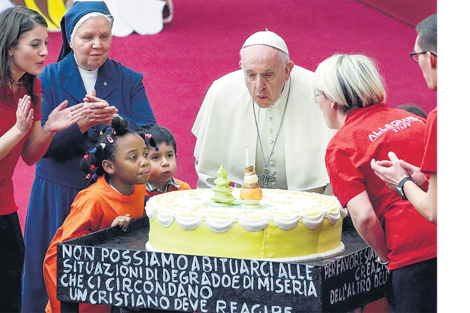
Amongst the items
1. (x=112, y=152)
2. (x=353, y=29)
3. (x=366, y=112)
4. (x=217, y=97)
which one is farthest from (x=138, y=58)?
(x=366, y=112)

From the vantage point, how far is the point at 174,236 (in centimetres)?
279

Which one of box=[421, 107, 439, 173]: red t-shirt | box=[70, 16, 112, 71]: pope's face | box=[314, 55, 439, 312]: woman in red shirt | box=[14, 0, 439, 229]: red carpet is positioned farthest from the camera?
box=[14, 0, 439, 229]: red carpet

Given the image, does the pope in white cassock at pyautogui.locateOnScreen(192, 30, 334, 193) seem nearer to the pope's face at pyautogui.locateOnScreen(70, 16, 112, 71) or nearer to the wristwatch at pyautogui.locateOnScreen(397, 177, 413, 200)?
the pope's face at pyautogui.locateOnScreen(70, 16, 112, 71)

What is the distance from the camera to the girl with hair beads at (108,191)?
3117 millimetres

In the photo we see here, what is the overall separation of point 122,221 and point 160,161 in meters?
0.57

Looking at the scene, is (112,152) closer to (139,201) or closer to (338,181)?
(139,201)

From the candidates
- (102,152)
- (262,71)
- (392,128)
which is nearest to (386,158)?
(392,128)

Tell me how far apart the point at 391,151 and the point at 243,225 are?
608 mm

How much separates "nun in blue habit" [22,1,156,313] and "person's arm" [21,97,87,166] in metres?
0.14

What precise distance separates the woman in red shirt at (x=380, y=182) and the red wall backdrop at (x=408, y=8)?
10.2 feet

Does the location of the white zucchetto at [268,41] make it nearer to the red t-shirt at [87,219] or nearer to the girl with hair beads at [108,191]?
the girl with hair beads at [108,191]

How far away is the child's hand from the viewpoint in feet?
10.2

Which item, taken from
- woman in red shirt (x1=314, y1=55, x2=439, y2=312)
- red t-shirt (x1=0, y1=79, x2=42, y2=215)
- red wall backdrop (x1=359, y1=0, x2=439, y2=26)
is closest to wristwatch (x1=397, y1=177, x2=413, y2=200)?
woman in red shirt (x1=314, y1=55, x2=439, y2=312)

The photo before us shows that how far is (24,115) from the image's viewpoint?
116 inches
